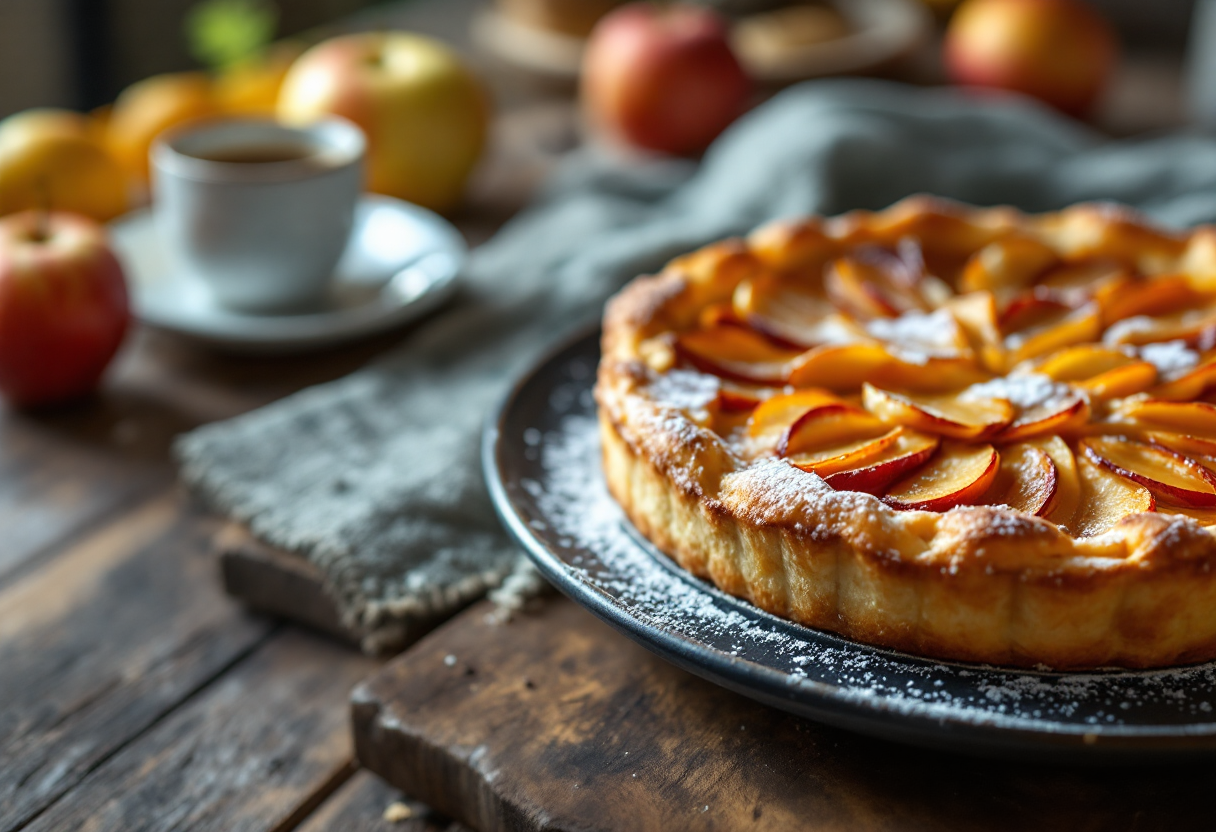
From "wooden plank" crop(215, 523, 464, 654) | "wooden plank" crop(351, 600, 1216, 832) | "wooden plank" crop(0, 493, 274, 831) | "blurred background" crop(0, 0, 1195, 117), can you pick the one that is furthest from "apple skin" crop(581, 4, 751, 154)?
"wooden plank" crop(351, 600, 1216, 832)

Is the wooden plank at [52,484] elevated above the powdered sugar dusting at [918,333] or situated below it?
below

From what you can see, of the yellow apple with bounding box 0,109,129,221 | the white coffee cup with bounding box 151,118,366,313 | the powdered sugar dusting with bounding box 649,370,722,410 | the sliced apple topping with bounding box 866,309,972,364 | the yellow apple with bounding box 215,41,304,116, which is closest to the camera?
the powdered sugar dusting with bounding box 649,370,722,410

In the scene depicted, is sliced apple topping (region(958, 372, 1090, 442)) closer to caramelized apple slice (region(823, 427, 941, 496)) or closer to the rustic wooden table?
caramelized apple slice (region(823, 427, 941, 496))

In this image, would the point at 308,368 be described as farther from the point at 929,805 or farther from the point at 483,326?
the point at 929,805

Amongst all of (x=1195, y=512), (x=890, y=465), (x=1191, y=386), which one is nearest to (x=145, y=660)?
(x=890, y=465)

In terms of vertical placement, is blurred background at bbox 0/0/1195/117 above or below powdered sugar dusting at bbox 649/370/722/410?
below

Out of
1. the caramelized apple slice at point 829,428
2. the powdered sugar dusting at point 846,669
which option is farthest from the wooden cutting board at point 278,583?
the caramelized apple slice at point 829,428

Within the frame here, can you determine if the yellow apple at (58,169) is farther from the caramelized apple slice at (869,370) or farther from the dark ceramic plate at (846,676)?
the caramelized apple slice at (869,370)

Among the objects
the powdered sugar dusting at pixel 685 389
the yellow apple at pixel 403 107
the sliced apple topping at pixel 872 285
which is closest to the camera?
the powdered sugar dusting at pixel 685 389

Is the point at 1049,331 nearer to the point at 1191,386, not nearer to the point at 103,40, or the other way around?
the point at 1191,386
